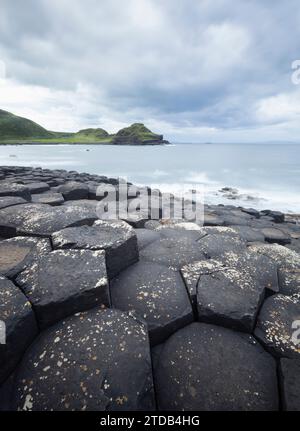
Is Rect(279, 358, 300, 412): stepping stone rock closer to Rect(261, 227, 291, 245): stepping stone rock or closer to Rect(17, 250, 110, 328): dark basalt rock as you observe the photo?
Rect(17, 250, 110, 328): dark basalt rock

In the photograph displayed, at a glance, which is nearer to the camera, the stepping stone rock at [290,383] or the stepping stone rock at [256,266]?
the stepping stone rock at [290,383]

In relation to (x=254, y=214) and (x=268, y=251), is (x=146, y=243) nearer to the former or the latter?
(x=268, y=251)

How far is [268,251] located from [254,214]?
4320mm

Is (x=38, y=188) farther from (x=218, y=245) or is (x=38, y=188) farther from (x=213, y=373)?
(x=213, y=373)

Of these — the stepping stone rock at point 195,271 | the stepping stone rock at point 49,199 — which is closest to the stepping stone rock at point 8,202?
the stepping stone rock at point 49,199

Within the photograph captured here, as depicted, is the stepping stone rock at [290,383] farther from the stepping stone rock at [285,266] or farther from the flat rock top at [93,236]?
the flat rock top at [93,236]

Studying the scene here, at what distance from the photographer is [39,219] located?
98.0 inches

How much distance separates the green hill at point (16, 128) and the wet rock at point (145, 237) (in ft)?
343

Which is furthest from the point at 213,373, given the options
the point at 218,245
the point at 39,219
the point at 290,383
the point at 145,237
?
the point at 39,219

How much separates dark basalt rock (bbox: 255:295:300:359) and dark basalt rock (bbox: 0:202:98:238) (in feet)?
6.16

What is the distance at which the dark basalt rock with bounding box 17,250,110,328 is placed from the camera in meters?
1.46

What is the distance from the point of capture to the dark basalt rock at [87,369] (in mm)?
1170
